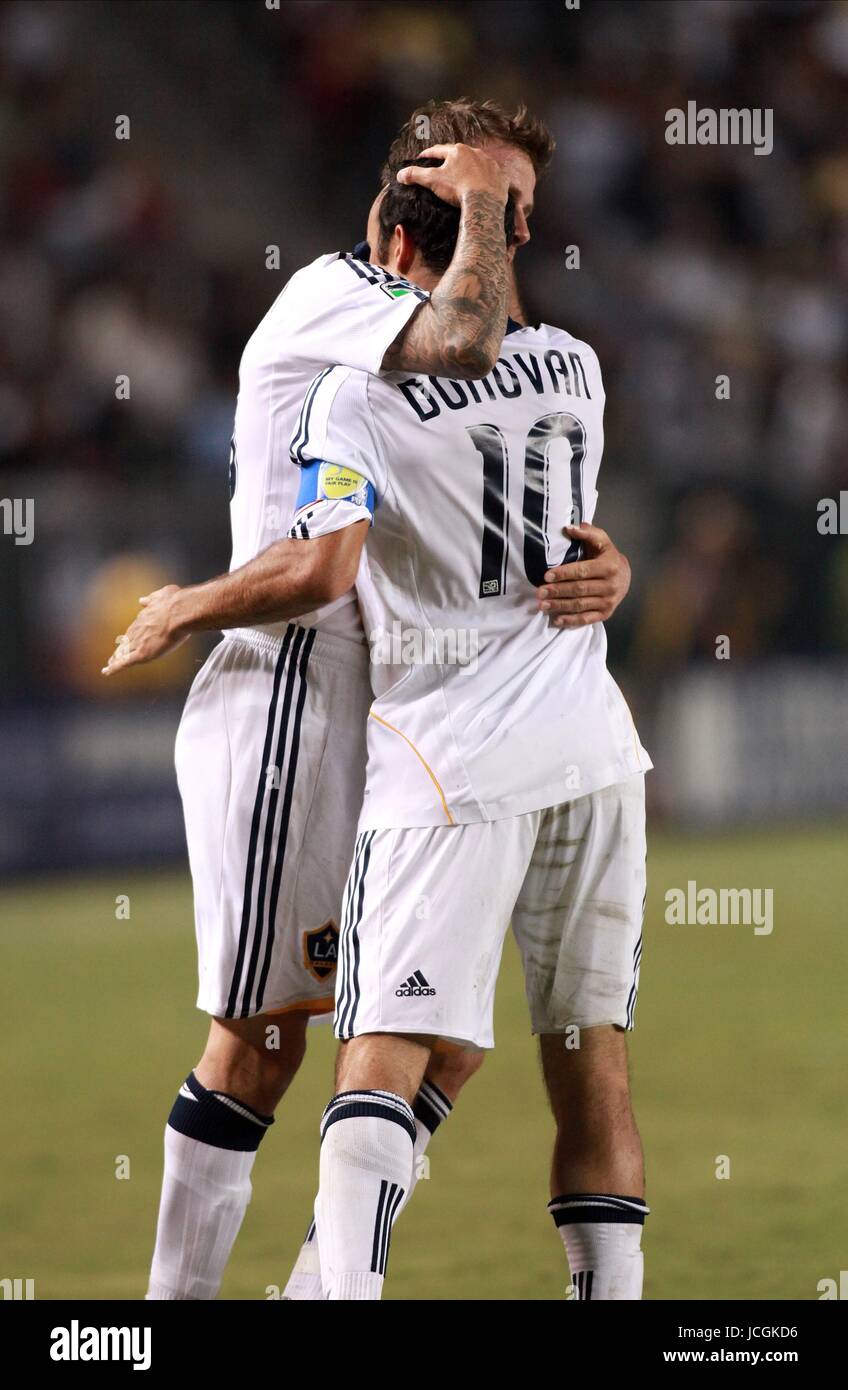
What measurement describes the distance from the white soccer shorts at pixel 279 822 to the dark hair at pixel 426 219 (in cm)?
69

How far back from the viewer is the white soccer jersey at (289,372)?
112 inches

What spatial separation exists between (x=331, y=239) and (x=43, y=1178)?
9.72 m

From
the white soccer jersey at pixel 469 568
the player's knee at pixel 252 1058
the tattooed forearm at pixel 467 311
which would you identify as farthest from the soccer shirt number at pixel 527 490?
the player's knee at pixel 252 1058

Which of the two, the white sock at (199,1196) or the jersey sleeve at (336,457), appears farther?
the white sock at (199,1196)

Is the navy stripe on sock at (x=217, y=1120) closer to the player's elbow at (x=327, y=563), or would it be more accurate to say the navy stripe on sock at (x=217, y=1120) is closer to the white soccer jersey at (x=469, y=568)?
the white soccer jersey at (x=469, y=568)

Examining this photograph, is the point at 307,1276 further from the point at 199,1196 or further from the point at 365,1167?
the point at 365,1167

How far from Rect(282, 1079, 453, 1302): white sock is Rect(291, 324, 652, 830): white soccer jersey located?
2.26 ft

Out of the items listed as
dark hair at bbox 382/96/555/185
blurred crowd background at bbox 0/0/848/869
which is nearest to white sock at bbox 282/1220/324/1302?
dark hair at bbox 382/96/555/185

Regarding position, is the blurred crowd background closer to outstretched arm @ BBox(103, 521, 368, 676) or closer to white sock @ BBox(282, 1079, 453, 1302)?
white sock @ BBox(282, 1079, 453, 1302)

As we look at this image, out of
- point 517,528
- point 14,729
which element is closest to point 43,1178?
point 517,528

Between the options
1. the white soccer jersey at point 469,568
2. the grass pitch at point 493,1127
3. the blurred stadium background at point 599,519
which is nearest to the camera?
the white soccer jersey at point 469,568

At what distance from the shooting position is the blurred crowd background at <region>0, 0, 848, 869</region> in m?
9.11

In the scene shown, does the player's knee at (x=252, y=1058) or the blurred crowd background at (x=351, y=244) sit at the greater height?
the blurred crowd background at (x=351, y=244)

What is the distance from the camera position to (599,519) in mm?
10484
